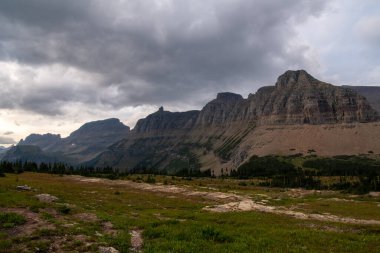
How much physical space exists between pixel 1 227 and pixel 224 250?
1891 centimetres

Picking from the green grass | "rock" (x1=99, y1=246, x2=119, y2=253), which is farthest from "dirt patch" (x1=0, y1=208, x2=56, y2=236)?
"rock" (x1=99, y1=246, x2=119, y2=253)

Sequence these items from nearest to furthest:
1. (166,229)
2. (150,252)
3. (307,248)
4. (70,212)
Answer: (150,252)
(307,248)
(166,229)
(70,212)

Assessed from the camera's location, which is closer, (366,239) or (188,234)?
(188,234)

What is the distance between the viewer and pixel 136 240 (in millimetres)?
26719

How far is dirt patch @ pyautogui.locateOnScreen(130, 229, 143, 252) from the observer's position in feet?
79.1

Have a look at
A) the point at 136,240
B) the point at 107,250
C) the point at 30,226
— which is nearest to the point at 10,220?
the point at 30,226

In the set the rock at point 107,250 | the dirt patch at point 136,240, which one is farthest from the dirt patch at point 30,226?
the rock at point 107,250

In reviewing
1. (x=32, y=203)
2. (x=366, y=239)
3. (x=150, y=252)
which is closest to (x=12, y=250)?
(x=150, y=252)

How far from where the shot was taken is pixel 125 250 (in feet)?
76.5

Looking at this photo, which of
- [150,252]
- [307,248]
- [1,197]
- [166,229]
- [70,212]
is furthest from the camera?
[1,197]

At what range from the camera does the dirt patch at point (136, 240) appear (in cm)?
2410

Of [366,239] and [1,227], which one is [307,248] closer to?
[366,239]

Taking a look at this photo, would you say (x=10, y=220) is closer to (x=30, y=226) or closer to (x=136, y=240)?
(x=30, y=226)

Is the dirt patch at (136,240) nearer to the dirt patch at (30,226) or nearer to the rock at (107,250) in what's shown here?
the rock at (107,250)
